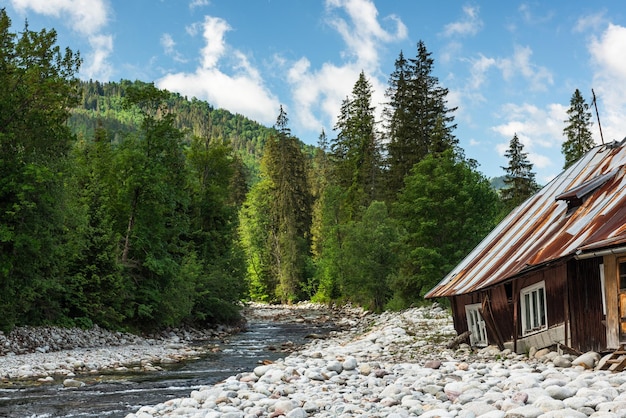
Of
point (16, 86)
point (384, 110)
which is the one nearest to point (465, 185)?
point (16, 86)

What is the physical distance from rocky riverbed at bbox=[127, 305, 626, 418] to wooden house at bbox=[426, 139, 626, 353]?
62 centimetres

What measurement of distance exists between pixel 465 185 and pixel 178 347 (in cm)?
1810

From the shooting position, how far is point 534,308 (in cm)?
1427

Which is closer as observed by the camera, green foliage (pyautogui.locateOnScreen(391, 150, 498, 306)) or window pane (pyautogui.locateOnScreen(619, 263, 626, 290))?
window pane (pyautogui.locateOnScreen(619, 263, 626, 290))

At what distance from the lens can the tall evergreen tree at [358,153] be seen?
61344mm

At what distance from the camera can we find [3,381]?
1516 cm

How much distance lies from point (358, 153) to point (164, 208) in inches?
1497

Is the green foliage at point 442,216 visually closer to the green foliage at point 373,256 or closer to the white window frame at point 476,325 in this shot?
the green foliage at point 373,256

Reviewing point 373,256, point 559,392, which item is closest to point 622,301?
point 559,392

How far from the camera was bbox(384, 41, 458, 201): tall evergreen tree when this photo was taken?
52.0 metres

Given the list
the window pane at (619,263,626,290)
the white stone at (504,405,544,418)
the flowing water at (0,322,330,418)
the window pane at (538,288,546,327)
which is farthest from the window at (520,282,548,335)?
the flowing water at (0,322,330,418)

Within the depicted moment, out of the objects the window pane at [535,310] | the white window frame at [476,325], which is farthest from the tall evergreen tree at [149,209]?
the window pane at [535,310]

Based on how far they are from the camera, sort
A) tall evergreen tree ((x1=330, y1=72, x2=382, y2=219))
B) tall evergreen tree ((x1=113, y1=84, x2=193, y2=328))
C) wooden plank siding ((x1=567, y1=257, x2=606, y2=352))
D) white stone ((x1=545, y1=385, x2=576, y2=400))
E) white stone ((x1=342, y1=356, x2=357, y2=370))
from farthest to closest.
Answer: tall evergreen tree ((x1=330, y1=72, x2=382, y2=219)) < tall evergreen tree ((x1=113, y1=84, x2=193, y2=328)) < white stone ((x1=342, y1=356, x2=357, y2=370)) < wooden plank siding ((x1=567, y1=257, x2=606, y2=352)) < white stone ((x1=545, y1=385, x2=576, y2=400))

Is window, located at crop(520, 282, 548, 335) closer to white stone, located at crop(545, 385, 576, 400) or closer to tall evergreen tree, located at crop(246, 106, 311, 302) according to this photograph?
white stone, located at crop(545, 385, 576, 400)
